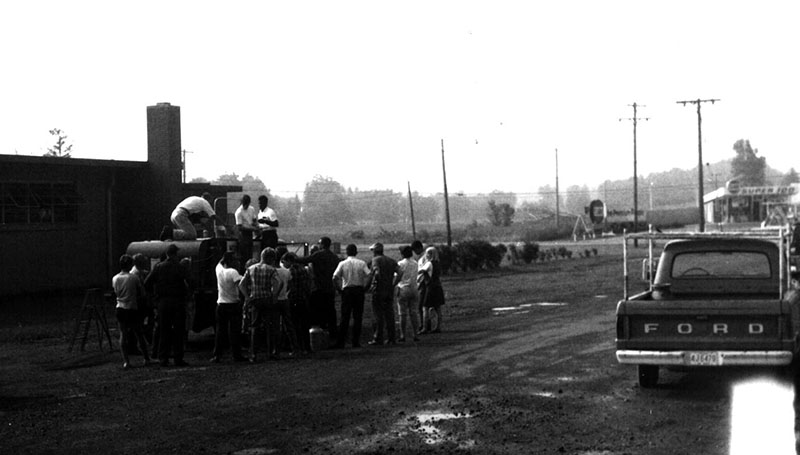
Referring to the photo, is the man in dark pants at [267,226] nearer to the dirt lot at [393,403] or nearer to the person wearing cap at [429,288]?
the dirt lot at [393,403]

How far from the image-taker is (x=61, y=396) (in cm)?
1407

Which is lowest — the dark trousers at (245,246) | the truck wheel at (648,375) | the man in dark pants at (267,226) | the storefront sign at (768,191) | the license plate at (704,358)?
the truck wheel at (648,375)

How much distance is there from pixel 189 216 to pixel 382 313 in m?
4.36

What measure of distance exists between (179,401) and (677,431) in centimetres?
624

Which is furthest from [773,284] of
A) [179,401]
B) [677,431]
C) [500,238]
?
[500,238]

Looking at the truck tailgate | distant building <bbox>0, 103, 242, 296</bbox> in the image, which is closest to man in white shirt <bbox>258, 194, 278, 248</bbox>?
the truck tailgate

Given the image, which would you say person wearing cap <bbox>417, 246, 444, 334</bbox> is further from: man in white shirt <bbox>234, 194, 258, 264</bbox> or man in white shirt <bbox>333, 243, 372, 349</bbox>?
man in white shirt <bbox>234, 194, 258, 264</bbox>

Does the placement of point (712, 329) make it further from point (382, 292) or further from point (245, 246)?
point (245, 246)

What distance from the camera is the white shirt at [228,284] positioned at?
675 inches

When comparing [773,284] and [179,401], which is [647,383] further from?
[179,401]

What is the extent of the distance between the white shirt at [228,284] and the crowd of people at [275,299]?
0.02 metres

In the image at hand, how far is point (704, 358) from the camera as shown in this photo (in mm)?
12492

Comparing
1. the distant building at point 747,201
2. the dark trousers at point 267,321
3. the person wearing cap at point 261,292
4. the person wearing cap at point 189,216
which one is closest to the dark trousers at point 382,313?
the dark trousers at point 267,321

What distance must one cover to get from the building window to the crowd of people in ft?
47.4
